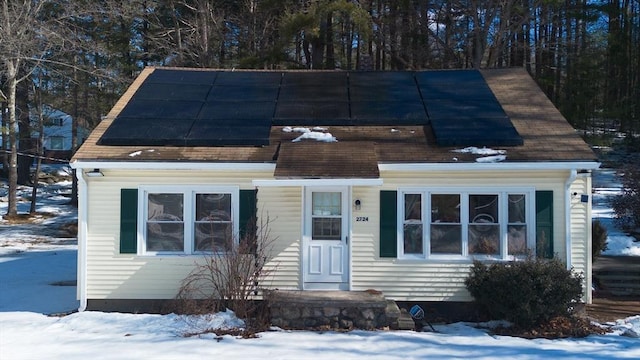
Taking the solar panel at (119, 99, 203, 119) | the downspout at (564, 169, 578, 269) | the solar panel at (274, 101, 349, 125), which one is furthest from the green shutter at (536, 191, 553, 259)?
the solar panel at (119, 99, 203, 119)

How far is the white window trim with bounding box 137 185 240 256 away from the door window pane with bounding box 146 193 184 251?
0.07 m

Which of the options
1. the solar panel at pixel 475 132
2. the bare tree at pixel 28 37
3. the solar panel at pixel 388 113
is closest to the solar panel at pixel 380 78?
the solar panel at pixel 388 113

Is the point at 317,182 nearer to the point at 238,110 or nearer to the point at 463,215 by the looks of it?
the point at 463,215

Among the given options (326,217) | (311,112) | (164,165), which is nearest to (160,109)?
A: (164,165)

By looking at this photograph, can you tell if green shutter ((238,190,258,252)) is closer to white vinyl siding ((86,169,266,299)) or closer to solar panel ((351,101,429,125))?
white vinyl siding ((86,169,266,299))

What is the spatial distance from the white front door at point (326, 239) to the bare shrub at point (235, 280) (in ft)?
2.35

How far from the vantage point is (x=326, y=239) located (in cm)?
991

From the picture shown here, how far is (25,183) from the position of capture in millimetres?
33438

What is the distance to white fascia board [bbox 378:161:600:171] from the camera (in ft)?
30.6

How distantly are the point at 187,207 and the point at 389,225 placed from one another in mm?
3562

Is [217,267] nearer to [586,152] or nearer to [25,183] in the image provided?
[586,152]

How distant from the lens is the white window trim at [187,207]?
32.1ft

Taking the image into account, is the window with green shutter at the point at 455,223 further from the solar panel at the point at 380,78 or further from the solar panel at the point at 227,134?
the solar panel at the point at 380,78

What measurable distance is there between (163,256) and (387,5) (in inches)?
666
